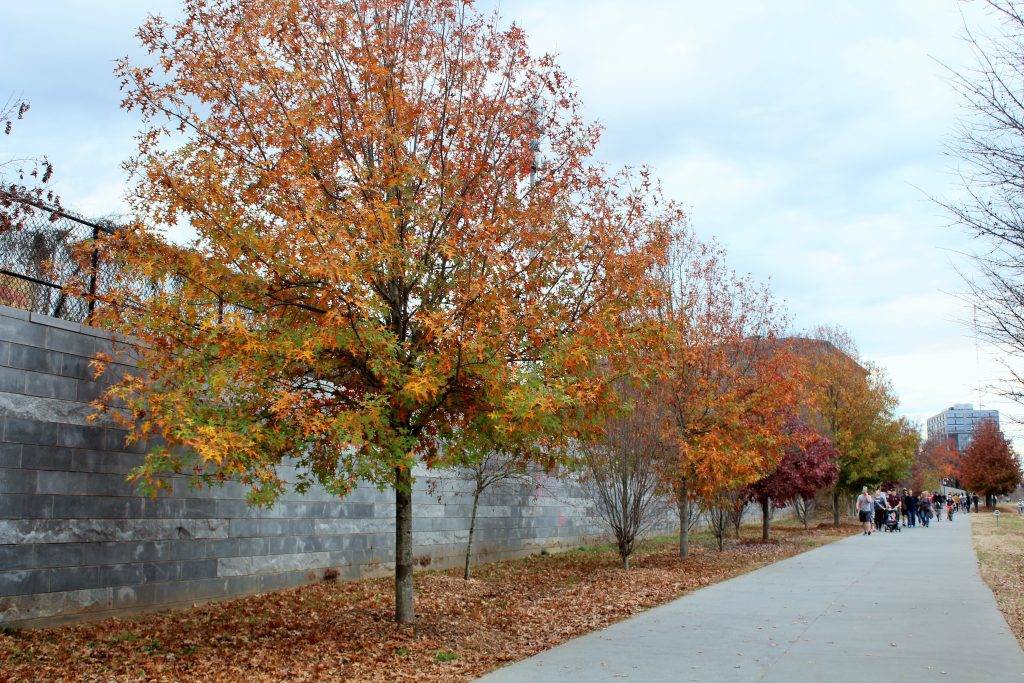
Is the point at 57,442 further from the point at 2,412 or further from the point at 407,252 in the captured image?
the point at 407,252

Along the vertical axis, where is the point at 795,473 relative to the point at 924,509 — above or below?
above

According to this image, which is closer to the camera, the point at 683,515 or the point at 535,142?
the point at 535,142

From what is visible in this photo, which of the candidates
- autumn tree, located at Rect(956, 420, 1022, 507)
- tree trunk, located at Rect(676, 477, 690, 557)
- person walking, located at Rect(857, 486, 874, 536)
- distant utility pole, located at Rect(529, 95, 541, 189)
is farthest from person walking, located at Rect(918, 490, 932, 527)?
distant utility pole, located at Rect(529, 95, 541, 189)

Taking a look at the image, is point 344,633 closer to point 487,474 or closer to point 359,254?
point 359,254

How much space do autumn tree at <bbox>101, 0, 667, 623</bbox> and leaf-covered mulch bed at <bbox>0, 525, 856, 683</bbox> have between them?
1028 mm

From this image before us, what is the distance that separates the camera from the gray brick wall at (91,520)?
8.59m

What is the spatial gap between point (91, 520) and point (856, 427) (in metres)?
32.4

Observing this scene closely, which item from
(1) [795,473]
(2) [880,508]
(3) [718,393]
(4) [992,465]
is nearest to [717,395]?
(3) [718,393]

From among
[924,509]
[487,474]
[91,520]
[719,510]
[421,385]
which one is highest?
[421,385]

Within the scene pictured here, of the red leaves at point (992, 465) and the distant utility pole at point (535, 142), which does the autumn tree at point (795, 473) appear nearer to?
the distant utility pole at point (535, 142)

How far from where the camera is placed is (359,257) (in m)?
8.30

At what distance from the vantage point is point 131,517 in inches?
386

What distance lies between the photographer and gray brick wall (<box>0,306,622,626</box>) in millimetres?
8586

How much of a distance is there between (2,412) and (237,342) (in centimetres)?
262
